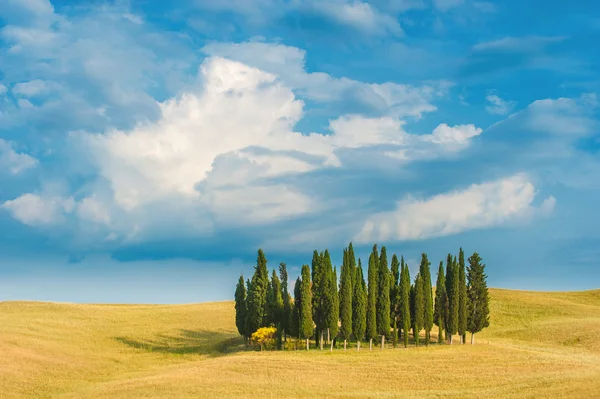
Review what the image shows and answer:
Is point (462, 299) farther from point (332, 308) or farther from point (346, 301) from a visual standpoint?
point (332, 308)

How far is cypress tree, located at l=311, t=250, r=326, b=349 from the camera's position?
7731 cm

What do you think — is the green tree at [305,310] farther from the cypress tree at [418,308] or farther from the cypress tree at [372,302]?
the cypress tree at [418,308]

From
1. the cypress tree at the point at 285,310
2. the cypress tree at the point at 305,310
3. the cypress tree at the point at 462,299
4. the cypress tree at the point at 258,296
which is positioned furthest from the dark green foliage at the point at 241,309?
the cypress tree at the point at 462,299

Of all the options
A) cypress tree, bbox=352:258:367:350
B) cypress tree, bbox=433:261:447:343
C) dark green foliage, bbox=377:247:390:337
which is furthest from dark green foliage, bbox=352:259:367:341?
cypress tree, bbox=433:261:447:343

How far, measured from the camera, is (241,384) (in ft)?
175

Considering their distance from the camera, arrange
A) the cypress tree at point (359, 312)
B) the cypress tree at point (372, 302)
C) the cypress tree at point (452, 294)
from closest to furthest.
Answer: the cypress tree at point (359, 312), the cypress tree at point (372, 302), the cypress tree at point (452, 294)

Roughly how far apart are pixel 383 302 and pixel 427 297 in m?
8.28

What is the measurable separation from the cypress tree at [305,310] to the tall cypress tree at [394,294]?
12.2m

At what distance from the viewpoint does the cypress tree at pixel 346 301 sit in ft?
251

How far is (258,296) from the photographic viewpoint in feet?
272

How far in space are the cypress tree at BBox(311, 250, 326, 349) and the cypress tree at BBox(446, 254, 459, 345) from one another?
1853cm

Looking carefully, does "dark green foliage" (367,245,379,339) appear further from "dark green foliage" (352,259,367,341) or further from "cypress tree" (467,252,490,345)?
"cypress tree" (467,252,490,345)

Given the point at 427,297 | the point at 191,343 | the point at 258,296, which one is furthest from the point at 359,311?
the point at 191,343

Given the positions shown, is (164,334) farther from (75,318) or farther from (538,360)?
(538,360)
